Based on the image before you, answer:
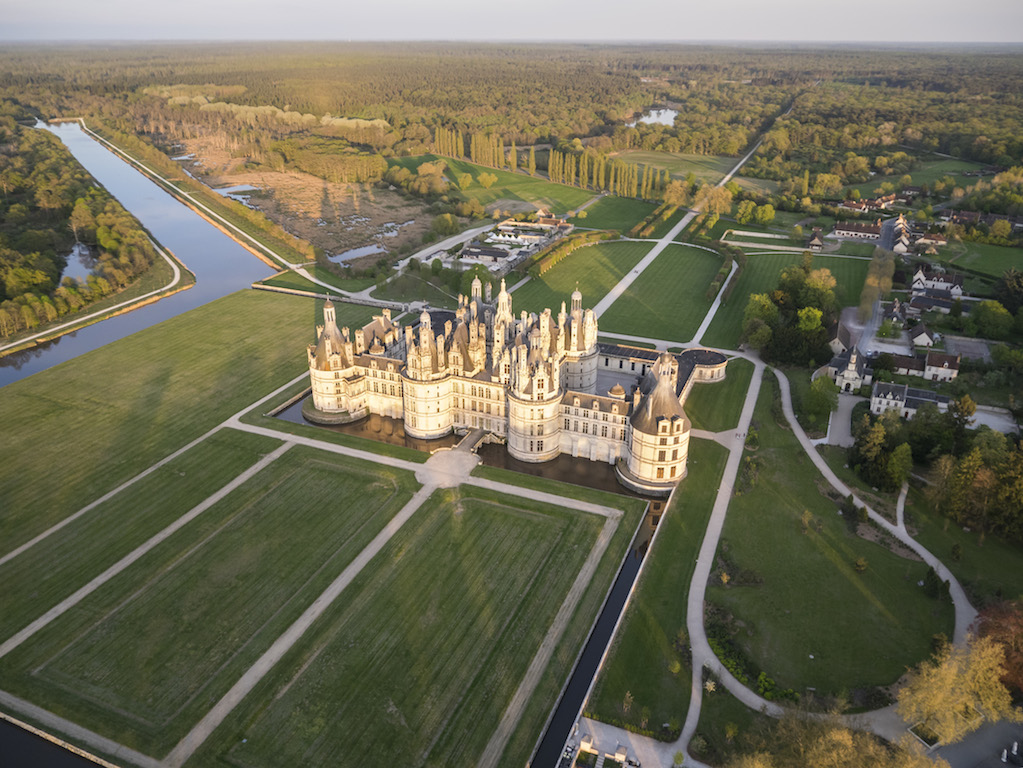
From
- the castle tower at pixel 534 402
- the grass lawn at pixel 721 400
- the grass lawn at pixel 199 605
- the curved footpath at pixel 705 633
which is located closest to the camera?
the curved footpath at pixel 705 633

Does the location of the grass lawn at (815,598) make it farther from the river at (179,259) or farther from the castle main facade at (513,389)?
the river at (179,259)

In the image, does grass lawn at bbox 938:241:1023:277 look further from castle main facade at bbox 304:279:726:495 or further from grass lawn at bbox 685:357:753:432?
castle main facade at bbox 304:279:726:495

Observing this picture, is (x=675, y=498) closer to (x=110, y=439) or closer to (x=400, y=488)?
(x=400, y=488)

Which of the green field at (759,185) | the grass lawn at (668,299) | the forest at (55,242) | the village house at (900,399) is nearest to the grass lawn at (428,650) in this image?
the village house at (900,399)

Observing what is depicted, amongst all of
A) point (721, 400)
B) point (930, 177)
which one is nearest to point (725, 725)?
point (721, 400)

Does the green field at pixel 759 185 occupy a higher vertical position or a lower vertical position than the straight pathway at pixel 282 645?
higher

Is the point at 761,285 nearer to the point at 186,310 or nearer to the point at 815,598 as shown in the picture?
the point at 815,598
